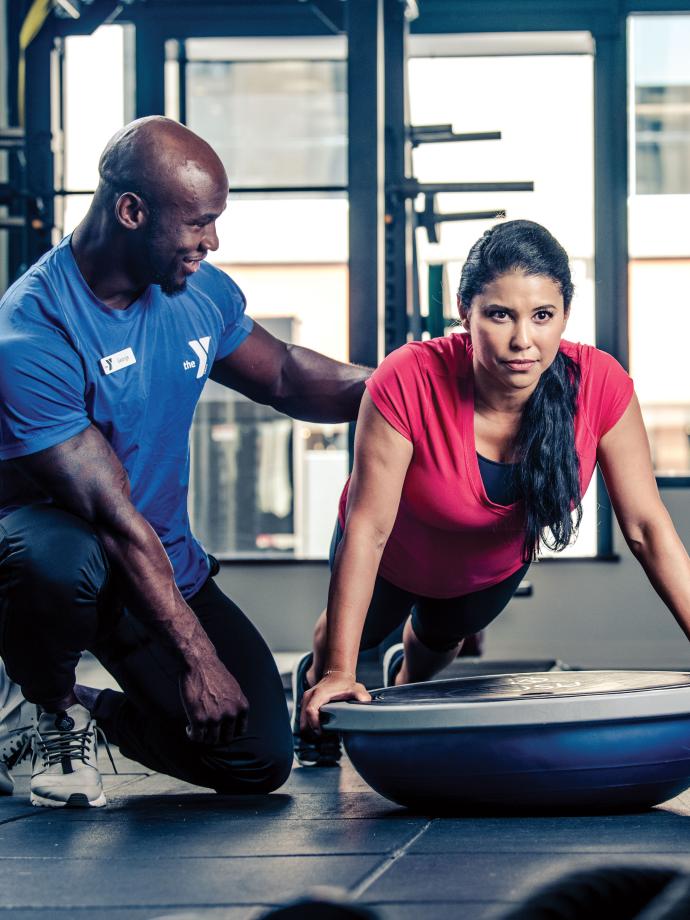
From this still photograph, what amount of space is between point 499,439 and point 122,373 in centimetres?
60

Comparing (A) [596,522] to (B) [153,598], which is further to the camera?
(A) [596,522]

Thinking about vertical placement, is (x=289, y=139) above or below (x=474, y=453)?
above

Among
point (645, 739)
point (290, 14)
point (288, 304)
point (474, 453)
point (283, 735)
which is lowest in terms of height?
point (283, 735)

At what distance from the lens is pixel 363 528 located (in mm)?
1812

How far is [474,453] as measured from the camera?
1880mm

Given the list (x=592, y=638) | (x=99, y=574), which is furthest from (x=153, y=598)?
(x=592, y=638)

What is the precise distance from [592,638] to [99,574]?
361 centimetres

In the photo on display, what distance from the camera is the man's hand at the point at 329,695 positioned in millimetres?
1682

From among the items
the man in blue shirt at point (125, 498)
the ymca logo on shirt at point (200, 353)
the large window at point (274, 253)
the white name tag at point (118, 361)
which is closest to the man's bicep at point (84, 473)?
the man in blue shirt at point (125, 498)

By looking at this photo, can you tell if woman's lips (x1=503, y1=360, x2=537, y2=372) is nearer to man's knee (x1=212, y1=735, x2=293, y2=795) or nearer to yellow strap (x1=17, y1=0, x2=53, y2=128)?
man's knee (x1=212, y1=735, x2=293, y2=795)

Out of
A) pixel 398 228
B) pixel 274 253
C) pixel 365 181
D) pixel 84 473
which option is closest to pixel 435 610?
pixel 84 473

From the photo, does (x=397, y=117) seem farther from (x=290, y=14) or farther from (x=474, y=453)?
(x=474, y=453)

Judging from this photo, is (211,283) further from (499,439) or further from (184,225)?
(499,439)

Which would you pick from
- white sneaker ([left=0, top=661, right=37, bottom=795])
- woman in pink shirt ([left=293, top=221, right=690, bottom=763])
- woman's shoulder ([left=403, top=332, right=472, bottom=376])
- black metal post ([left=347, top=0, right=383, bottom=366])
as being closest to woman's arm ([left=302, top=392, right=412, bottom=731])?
woman in pink shirt ([left=293, top=221, right=690, bottom=763])
